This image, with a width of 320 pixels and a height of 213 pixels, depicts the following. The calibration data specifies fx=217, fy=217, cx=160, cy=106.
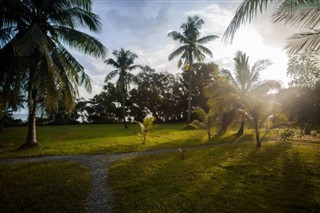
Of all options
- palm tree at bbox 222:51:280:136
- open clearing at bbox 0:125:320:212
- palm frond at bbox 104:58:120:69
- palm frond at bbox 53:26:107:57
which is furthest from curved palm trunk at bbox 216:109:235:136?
palm frond at bbox 104:58:120:69

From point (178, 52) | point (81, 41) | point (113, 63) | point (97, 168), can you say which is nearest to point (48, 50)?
point (81, 41)

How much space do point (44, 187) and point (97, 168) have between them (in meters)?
2.15

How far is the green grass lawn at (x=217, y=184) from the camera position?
16.0ft

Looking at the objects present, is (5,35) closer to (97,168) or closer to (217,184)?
(97,168)

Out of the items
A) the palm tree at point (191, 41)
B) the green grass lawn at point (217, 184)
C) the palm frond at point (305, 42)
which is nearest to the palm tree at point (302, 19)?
the palm frond at point (305, 42)

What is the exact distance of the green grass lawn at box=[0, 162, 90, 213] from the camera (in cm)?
489

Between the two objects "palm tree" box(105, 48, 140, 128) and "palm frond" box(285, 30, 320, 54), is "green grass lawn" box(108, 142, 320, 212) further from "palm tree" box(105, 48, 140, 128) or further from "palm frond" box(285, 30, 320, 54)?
"palm tree" box(105, 48, 140, 128)

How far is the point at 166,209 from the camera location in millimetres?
4727

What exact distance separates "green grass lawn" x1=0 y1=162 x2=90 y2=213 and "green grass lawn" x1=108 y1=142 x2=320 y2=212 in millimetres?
893

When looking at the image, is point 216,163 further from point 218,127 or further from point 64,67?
point 218,127

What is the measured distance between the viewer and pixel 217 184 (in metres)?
6.14

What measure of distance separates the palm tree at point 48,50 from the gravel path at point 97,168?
2.46m

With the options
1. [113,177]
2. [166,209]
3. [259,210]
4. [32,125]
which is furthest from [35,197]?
[32,125]

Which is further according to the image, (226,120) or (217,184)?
(226,120)
